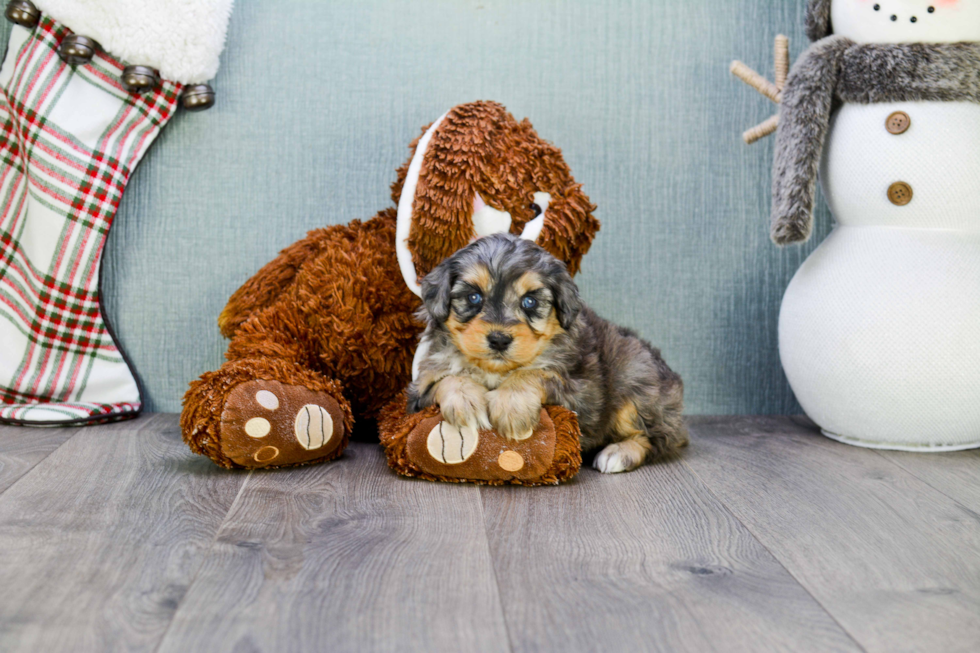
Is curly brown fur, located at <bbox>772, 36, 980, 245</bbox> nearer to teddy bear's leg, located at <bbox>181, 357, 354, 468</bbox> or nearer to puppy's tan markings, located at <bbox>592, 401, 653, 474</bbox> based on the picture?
puppy's tan markings, located at <bbox>592, 401, 653, 474</bbox>

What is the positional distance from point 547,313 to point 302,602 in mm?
831

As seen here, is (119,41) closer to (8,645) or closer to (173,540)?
(173,540)

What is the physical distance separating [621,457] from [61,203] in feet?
5.48

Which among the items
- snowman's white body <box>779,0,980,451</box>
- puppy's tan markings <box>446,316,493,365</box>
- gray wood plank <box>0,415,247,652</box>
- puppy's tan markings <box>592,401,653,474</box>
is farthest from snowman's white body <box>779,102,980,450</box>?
gray wood plank <box>0,415,247,652</box>

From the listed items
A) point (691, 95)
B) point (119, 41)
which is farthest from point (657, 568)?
point (119, 41)

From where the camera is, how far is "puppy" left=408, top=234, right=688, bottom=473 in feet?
5.66

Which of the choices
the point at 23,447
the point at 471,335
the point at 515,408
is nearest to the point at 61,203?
the point at 23,447

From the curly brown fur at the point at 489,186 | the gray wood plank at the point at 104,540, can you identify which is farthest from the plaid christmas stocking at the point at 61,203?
the curly brown fur at the point at 489,186

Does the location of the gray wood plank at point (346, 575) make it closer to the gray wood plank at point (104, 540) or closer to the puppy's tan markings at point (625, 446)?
the gray wood plank at point (104, 540)

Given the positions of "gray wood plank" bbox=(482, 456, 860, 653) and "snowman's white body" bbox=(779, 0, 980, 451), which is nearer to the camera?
"gray wood plank" bbox=(482, 456, 860, 653)

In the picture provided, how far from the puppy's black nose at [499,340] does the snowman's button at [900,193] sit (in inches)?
44.4

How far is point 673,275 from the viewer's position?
8.38 ft

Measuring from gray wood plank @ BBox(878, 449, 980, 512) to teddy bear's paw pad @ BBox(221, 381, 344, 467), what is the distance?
137cm

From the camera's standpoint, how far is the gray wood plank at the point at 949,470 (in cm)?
177
